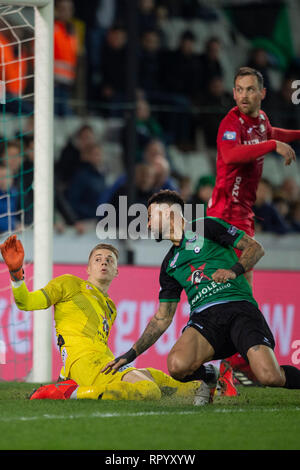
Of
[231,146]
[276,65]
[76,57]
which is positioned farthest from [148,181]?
[276,65]

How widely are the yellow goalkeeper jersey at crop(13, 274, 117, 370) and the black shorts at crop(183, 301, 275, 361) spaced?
748 millimetres

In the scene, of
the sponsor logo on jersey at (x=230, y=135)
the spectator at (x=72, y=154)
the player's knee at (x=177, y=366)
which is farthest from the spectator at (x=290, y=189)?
the player's knee at (x=177, y=366)

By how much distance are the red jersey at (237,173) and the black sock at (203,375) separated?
1177 mm

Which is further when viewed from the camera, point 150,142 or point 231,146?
point 150,142

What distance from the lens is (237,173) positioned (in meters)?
5.96

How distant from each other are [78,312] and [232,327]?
1.11 metres

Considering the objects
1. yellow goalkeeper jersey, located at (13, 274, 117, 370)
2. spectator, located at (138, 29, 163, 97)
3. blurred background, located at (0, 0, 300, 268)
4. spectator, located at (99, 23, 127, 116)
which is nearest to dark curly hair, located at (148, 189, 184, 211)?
yellow goalkeeper jersey, located at (13, 274, 117, 370)

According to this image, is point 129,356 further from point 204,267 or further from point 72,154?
point 72,154

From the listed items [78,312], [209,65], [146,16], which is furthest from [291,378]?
[146,16]

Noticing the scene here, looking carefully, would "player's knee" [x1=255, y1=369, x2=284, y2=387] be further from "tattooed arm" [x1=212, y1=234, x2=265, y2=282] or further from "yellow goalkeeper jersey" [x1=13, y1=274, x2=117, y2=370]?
"yellow goalkeeper jersey" [x1=13, y1=274, x2=117, y2=370]

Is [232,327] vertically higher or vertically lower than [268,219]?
lower
